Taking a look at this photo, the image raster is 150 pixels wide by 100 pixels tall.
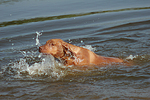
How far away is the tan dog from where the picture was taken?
6328mm

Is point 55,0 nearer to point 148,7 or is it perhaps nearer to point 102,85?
point 148,7

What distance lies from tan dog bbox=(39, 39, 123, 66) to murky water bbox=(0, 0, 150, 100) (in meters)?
0.21

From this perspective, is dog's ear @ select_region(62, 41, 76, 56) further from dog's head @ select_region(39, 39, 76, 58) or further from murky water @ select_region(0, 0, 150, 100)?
murky water @ select_region(0, 0, 150, 100)

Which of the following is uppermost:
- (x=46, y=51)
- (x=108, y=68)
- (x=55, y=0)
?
(x=55, y=0)

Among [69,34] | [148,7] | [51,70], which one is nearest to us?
[51,70]

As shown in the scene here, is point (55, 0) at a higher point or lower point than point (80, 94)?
higher

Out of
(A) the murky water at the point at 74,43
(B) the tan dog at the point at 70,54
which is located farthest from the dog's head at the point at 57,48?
(A) the murky water at the point at 74,43

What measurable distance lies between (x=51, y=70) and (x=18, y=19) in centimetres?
567

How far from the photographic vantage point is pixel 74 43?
8953 mm

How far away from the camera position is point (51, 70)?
6.66 metres

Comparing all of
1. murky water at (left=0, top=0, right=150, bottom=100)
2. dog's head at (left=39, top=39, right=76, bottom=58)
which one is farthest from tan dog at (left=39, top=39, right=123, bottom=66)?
murky water at (left=0, top=0, right=150, bottom=100)

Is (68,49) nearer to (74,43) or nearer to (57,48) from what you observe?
(57,48)

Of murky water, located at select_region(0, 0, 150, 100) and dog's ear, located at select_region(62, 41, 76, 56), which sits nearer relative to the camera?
murky water, located at select_region(0, 0, 150, 100)

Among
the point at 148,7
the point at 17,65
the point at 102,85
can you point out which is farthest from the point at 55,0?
the point at 102,85
